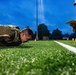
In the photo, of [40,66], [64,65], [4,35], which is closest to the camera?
[40,66]

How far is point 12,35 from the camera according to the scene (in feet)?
82.7

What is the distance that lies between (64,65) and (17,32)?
17812 mm

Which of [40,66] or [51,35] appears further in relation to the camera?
[51,35]

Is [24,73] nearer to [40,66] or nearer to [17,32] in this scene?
[40,66]

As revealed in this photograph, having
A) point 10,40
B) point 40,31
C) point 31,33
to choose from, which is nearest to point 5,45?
point 10,40

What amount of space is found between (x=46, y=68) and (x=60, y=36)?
11067cm

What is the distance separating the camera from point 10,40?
25625 millimetres

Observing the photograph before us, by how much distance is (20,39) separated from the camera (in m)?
26.5

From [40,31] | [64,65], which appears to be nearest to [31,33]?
[64,65]

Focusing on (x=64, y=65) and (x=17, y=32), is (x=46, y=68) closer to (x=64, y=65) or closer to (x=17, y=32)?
(x=64, y=65)

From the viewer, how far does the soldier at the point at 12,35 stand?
82.5ft

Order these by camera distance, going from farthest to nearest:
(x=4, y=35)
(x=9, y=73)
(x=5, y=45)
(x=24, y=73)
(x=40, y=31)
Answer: (x=40, y=31), (x=5, y=45), (x=4, y=35), (x=9, y=73), (x=24, y=73)

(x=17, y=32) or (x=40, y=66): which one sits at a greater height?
(x=17, y=32)

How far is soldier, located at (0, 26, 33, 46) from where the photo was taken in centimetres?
2514
